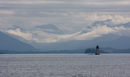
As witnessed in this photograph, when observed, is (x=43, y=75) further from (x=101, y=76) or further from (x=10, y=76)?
(x=101, y=76)

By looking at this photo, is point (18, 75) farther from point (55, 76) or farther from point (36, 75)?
point (55, 76)

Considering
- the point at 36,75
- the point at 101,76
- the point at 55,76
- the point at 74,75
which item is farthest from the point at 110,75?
the point at 36,75

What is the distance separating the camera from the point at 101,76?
98.1 metres

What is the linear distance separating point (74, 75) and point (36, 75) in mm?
13123

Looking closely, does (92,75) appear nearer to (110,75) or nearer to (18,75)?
(110,75)

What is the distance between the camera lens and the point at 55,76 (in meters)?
98.4

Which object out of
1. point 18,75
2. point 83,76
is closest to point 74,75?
point 83,76

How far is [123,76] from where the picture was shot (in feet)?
322

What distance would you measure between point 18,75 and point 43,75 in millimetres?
8896

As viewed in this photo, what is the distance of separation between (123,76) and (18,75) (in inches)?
1416

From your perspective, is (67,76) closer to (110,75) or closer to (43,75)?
(43,75)

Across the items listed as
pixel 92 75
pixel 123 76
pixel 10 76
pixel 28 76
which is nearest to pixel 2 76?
pixel 10 76

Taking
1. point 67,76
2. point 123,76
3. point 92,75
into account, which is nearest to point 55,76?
point 67,76

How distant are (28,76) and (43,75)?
17.4ft
